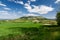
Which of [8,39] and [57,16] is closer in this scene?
[8,39]

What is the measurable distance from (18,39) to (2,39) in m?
1.80

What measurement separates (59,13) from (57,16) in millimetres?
1038

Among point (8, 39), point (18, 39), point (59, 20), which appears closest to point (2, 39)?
point (8, 39)

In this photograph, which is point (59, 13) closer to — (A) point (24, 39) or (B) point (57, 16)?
(B) point (57, 16)

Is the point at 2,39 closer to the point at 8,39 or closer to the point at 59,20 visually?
the point at 8,39

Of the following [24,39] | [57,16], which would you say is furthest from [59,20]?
[24,39]

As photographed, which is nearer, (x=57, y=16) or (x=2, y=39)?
(x=2, y=39)

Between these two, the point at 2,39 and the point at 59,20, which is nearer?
the point at 2,39

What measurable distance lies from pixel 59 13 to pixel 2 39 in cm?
2737

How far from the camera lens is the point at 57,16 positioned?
39938 millimetres

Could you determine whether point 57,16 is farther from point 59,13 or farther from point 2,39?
point 2,39

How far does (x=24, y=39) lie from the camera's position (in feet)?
52.1

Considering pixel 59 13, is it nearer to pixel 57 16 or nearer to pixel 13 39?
pixel 57 16

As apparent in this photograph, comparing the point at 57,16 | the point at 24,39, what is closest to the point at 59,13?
the point at 57,16
